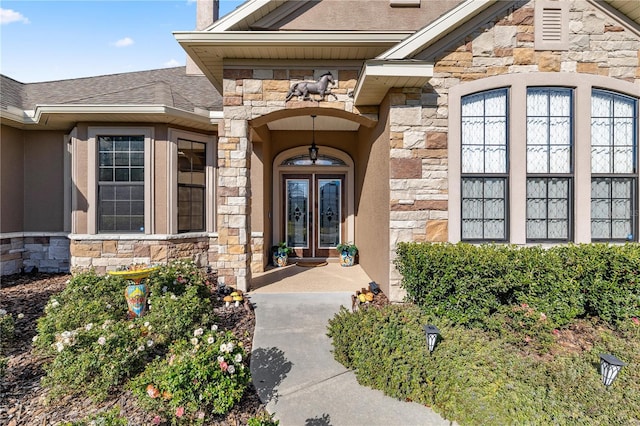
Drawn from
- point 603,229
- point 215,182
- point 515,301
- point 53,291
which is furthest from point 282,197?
point 603,229

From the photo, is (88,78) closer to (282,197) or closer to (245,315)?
(282,197)

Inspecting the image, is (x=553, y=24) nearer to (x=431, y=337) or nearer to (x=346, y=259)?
(x=431, y=337)

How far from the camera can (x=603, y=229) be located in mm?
4762

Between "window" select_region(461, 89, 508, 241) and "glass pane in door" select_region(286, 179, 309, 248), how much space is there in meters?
4.53

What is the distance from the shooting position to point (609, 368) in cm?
274

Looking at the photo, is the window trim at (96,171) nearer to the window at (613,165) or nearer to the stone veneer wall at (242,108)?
the stone veneer wall at (242,108)

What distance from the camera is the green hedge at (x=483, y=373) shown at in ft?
8.00

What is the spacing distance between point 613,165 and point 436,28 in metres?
3.56

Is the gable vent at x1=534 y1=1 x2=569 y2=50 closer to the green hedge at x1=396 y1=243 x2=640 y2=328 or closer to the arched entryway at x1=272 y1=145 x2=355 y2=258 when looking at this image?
the green hedge at x1=396 y1=243 x2=640 y2=328

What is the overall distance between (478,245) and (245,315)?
12.2ft

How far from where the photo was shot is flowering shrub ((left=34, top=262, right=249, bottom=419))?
2457 millimetres

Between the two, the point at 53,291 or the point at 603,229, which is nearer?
the point at 603,229

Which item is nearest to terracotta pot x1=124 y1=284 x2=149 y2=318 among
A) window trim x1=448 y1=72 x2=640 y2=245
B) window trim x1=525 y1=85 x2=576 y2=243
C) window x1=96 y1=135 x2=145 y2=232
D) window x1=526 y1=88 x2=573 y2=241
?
window x1=96 y1=135 x2=145 y2=232

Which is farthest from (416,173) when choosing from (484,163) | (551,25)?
(551,25)
